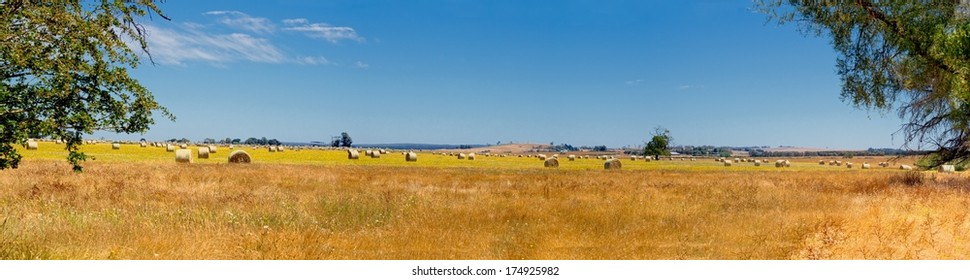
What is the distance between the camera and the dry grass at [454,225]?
877cm

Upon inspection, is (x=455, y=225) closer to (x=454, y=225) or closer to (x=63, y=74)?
(x=454, y=225)

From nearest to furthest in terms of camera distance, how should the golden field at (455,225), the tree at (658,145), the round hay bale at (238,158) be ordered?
the golden field at (455,225)
the round hay bale at (238,158)
the tree at (658,145)

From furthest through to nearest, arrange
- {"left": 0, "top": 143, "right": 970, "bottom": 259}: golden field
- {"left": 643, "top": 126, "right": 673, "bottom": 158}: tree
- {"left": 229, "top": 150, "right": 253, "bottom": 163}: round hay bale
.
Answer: {"left": 643, "top": 126, "right": 673, "bottom": 158}: tree, {"left": 229, "top": 150, "right": 253, "bottom": 163}: round hay bale, {"left": 0, "top": 143, "right": 970, "bottom": 259}: golden field

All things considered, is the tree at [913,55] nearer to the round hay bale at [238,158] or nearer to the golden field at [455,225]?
the golden field at [455,225]

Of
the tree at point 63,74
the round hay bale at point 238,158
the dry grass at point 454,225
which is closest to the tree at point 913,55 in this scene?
the dry grass at point 454,225

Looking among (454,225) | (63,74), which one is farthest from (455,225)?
(63,74)

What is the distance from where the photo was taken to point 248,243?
29.7 ft

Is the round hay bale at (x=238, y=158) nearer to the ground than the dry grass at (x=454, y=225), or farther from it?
farther from it

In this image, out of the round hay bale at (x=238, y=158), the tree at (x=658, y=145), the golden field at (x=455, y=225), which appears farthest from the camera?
the tree at (x=658, y=145)

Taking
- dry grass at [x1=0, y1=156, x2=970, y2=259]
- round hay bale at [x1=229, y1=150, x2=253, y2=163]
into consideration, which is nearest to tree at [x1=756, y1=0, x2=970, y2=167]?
dry grass at [x1=0, y1=156, x2=970, y2=259]

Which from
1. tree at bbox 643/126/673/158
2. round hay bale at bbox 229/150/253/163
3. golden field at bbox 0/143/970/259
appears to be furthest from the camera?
tree at bbox 643/126/673/158

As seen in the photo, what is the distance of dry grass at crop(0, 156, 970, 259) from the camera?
8773mm

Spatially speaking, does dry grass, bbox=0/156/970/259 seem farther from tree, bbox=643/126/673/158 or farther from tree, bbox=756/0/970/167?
tree, bbox=643/126/673/158

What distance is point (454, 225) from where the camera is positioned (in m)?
11.4
